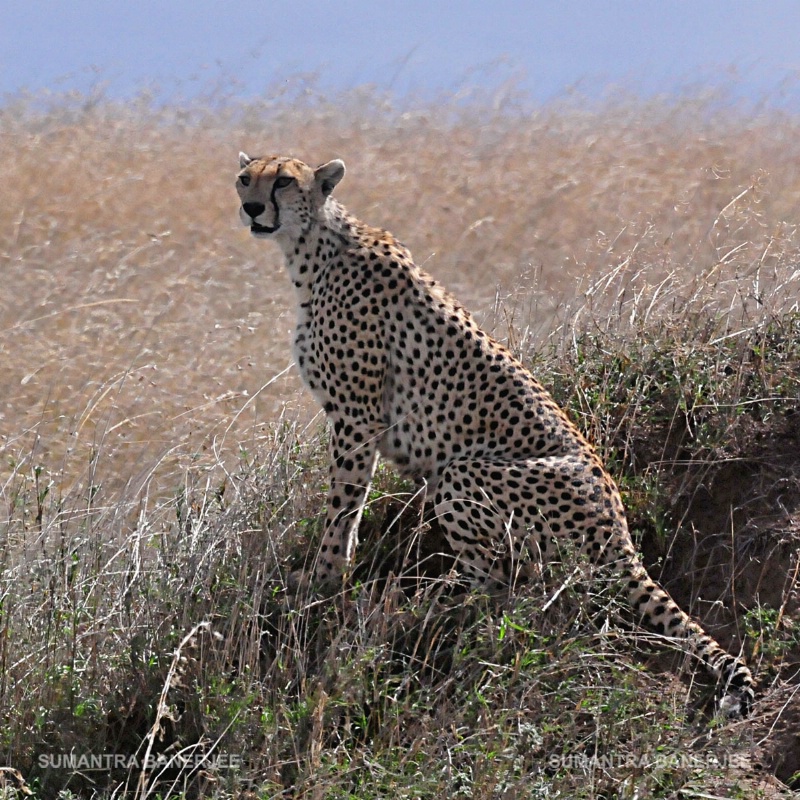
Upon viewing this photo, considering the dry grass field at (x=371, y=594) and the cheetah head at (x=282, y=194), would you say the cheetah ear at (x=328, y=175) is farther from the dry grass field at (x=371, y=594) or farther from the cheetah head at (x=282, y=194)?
the dry grass field at (x=371, y=594)

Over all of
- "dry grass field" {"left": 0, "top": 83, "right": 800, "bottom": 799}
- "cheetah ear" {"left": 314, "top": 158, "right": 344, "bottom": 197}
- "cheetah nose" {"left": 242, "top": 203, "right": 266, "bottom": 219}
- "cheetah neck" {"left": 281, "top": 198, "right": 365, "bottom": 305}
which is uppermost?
"cheetah ear" {"left": 314, "top": 158, "right": 344, "bottom": 197}

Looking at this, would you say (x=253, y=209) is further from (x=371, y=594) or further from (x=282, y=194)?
(x=371, y=594)

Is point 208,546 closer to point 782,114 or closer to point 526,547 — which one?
point 526,547

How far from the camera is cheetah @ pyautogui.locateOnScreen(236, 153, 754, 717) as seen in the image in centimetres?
366

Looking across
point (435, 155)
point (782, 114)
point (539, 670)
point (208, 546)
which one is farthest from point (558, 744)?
point (782, 114)

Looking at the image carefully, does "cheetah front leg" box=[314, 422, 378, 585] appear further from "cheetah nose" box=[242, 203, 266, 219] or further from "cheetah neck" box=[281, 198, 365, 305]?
"cheetah nose" box=[242, 203, 266, 219]

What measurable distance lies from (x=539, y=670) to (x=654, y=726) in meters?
0.34

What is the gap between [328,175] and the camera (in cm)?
408

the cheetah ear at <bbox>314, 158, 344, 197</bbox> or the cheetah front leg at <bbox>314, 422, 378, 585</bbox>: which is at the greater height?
the cheetah ear at <bbox>314, 158, 344, 197</bbox>

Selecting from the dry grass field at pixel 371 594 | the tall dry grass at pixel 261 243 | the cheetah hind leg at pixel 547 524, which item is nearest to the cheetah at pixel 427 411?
the cheetah hind leg at pixel 547 524

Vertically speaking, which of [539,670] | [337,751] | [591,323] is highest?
[591,323]

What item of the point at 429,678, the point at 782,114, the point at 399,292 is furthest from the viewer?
the point at 782,114

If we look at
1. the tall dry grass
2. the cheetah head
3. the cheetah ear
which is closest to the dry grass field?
the tall dry grass

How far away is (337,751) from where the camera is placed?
3131 mm
